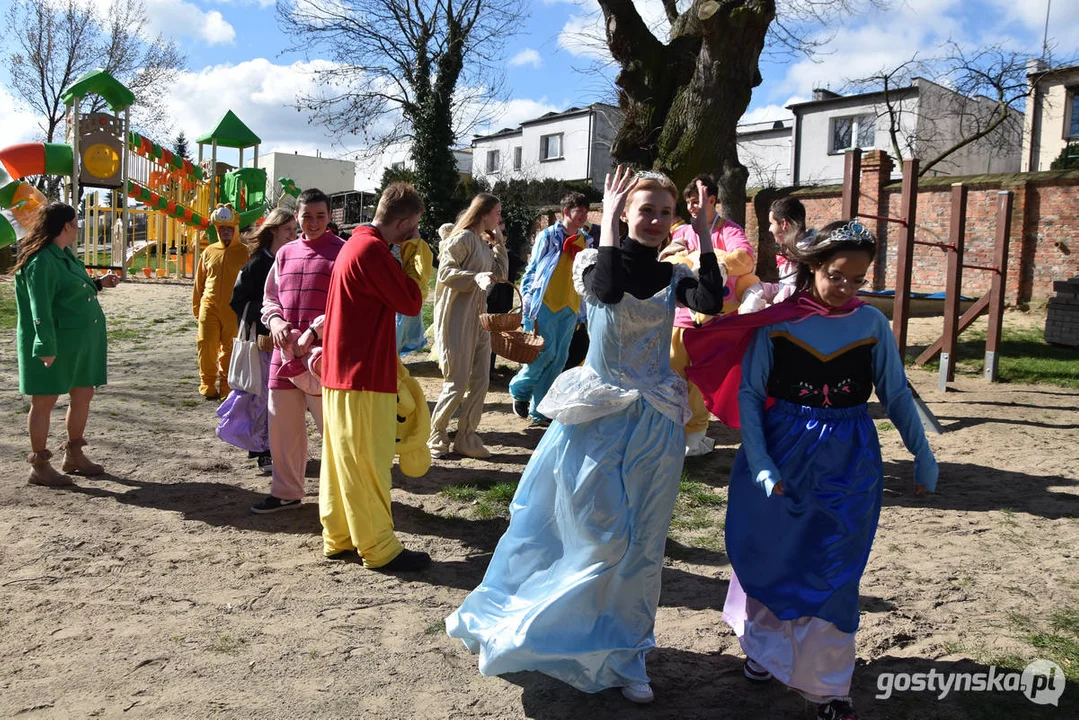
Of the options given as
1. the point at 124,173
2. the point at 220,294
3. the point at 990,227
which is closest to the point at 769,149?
the point at 990,227

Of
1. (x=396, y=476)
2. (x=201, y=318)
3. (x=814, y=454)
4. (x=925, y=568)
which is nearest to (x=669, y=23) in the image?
(x=201, y=318)

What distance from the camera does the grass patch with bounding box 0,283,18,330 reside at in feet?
46.4

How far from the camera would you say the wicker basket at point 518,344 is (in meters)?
5.69

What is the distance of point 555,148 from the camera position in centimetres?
4303

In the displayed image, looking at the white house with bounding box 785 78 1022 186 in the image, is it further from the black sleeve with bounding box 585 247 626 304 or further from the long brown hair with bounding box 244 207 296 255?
the black sleeve with bounding box 585 247 626 304

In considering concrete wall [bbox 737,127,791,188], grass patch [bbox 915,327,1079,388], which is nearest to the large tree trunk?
grass patch [bbox 915,327,1079,388]

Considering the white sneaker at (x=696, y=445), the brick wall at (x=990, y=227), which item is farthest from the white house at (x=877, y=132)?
the white sneaker at (x=696, y=445)

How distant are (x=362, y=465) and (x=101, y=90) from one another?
742 inches

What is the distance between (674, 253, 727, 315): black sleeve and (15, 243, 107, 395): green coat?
4285 millimetres

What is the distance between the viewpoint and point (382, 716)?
2.96 m

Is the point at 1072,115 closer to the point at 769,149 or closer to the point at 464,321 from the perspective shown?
the point at 769,149

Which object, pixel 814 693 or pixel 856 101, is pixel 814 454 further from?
pixel 856 101

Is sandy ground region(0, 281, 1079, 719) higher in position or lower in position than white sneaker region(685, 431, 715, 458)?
lower

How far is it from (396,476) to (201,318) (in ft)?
11.7
